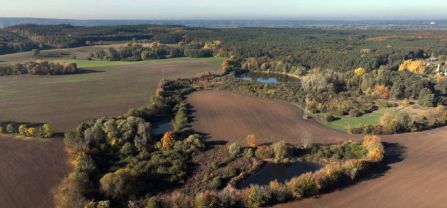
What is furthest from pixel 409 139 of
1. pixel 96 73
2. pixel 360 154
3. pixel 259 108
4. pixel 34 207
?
pixel 96 73

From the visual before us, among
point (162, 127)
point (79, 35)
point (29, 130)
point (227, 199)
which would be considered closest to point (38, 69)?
point (29, 130)

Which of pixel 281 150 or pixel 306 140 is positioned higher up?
pixel 306 140

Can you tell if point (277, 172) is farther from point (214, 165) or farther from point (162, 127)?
point (162, 127)

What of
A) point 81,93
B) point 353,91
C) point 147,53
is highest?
point 147,53

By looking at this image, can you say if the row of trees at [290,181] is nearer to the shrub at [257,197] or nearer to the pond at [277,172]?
the shrub at [257,197]

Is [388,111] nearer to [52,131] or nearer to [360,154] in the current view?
[360,154]

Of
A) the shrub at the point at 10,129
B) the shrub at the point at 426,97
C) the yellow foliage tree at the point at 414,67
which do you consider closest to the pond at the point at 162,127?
the shrub at the point at 10,129
